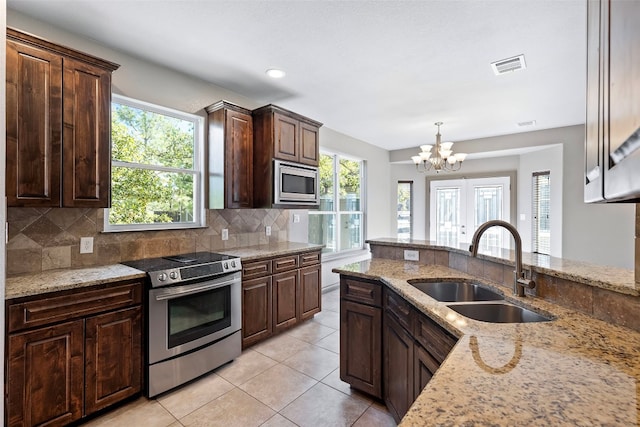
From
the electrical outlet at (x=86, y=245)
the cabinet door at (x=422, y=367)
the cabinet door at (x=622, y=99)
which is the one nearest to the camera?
the cabinet door at (x=622, y=99)

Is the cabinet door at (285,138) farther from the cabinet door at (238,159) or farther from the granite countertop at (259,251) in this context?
the granite countertop at (259,251)

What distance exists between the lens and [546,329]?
119cm

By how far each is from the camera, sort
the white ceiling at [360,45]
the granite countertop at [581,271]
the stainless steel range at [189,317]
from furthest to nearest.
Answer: the stainless steel range at [189,317] < the white ceiling at [360,45] < the granite countertop at [581,271]

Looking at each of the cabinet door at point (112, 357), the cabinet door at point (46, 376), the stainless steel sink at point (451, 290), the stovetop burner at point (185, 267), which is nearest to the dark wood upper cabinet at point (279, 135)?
the stovetop burner at point (185, 267)

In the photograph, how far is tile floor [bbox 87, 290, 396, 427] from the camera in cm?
199

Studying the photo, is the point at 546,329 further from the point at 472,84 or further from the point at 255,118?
the point at 255,118

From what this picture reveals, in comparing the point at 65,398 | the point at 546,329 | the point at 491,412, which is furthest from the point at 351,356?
the point at 65,398

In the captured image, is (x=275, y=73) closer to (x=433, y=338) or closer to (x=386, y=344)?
(x=386, y=344)

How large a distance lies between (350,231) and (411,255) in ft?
9.94

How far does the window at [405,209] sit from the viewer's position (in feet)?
22.7

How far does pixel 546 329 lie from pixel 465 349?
0.42 metres

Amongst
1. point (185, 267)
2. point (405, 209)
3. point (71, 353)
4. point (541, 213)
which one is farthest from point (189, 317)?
point (541, 213)

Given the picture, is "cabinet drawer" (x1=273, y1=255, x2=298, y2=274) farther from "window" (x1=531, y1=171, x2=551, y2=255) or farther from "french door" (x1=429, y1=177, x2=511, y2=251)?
"window" (x1=531, y1=171, x2=551, y2=255)

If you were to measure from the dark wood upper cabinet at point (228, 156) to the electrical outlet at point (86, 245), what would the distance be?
1062mm
